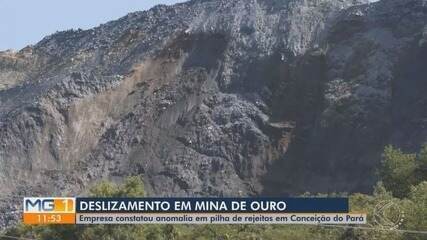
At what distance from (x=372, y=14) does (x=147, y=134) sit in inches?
919

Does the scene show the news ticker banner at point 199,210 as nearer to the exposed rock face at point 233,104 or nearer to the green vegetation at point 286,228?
the green vegetation at point 286,228

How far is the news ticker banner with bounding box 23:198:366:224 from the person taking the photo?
24297 mm

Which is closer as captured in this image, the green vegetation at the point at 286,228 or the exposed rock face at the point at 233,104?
the green vegetation at the point at 286,228

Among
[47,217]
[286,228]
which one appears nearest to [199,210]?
[47,217]

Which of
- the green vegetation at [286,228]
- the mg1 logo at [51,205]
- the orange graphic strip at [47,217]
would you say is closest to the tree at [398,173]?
the green vegetation at [286,228]

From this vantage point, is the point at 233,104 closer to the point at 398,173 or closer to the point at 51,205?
the point at 398,173

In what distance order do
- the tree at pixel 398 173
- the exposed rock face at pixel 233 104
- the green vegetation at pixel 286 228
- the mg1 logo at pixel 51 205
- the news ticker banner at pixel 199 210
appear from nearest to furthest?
the news ticker banner at pixel 199 210 < the mg1 logo at pixel 51 205 < the green vegetation at pixel 286 228 < the tree at pixel 398 173 < the exposed rock face at pixel 233 104

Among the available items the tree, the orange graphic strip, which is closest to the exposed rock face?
the tree

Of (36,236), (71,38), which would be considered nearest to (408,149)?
(36,236)

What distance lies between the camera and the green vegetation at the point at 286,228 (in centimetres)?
3303

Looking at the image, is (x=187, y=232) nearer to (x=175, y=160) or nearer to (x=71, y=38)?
(x=175, y=160)

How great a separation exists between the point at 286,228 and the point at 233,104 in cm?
3619

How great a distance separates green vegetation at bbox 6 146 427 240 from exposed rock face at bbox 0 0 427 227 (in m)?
22.4

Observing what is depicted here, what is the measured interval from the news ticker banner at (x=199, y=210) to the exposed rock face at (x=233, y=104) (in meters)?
43.4
